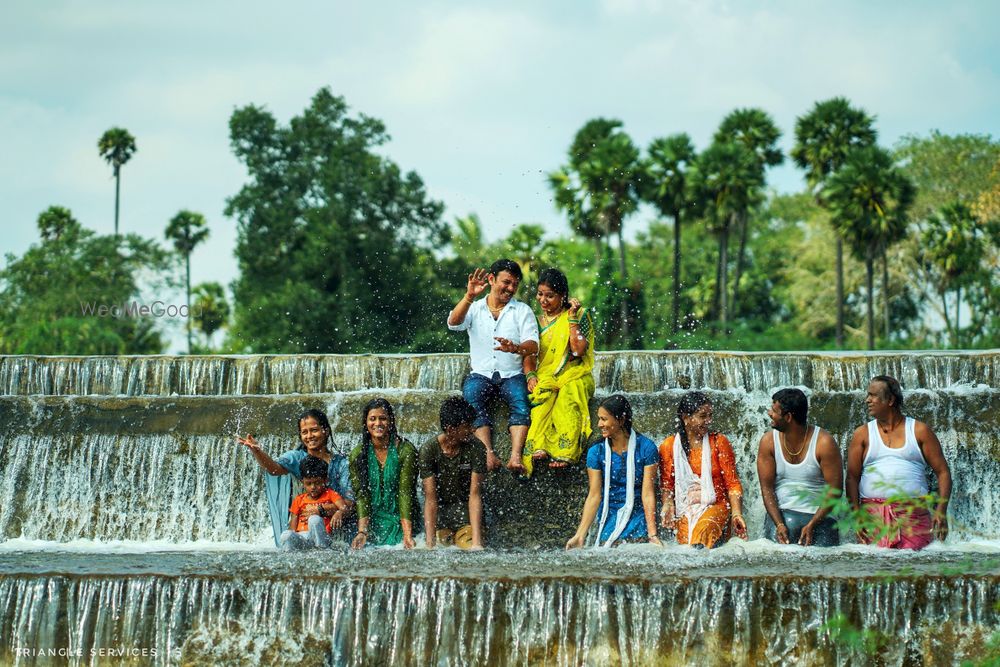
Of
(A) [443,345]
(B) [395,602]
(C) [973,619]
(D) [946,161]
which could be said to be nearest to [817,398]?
(C) [973,619]

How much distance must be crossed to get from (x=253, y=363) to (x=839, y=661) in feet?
26.7

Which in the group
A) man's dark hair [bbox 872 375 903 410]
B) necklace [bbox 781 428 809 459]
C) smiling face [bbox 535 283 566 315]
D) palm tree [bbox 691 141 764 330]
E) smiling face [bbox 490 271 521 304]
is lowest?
necklace [bbox 781 428 809 459]

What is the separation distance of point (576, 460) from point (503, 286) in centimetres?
127

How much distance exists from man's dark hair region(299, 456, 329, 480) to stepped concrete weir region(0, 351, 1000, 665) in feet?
2.11

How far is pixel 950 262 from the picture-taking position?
44.2 m

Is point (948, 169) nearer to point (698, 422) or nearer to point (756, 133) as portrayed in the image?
point (756, 133)

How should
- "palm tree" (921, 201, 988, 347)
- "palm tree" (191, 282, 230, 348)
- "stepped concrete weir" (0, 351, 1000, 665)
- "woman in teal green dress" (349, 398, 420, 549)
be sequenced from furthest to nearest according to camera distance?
"palm tree" (191, 282, 230, 348) < "palm tree" (921, 201, 988, 347) < "woman in teal green dress" (349, 398, 420, 549) < "stepped concrete weir" (0, 351, 1000, 665)

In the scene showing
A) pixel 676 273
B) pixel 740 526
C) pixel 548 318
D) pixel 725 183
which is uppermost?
pixel 725 183

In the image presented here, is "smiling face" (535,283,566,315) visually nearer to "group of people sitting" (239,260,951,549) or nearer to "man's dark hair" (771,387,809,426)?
"group of people sitting" (239,260,951,549)

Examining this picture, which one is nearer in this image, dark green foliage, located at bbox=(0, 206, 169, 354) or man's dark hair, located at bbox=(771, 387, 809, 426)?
man's dark hair, located at bbox=(771, 387, 809, 426)

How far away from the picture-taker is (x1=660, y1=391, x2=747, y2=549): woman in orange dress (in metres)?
8.16

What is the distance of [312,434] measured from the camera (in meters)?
8.61

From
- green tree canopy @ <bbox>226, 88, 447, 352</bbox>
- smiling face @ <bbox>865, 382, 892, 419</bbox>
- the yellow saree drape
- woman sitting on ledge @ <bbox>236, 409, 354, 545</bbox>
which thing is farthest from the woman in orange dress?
green tree canopy @ <bbox>226, 88, 447, 352</bbox>

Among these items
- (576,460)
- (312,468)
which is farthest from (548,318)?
(312,468)
